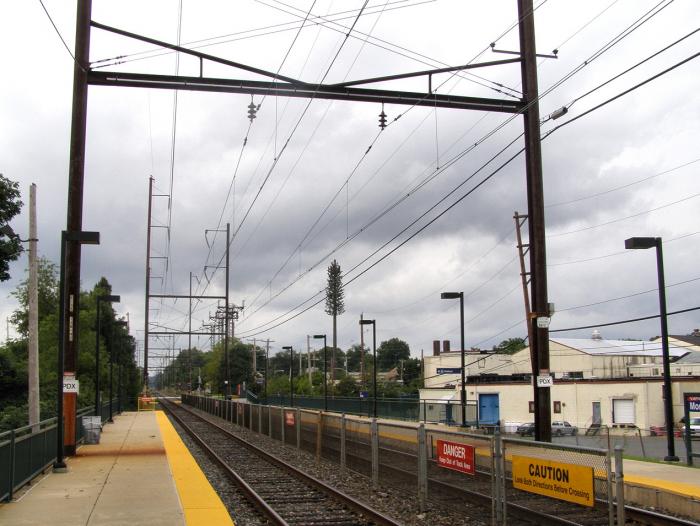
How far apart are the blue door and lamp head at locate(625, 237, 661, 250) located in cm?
3291

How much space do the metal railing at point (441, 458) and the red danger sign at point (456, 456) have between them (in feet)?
0.09

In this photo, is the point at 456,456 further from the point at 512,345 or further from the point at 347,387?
the point at 512,345

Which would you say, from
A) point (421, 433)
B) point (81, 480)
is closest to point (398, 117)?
point (421, 433)

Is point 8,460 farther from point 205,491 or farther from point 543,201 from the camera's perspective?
point 543,201

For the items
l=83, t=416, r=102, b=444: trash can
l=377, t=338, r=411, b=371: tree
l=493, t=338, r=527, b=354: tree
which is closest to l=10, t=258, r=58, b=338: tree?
l=83, t=416, r=102, b=444: trash can

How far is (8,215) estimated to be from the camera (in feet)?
65.7

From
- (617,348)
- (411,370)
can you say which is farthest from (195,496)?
(411,370)

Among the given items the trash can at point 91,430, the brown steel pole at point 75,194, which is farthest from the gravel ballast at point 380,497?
the trash can at point 91,430

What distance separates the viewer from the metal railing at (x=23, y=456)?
40.7 ft

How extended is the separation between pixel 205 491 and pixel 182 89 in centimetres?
899

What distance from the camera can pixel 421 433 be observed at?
13055 millimetres

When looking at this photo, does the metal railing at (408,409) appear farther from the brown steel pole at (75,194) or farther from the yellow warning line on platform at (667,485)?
the brown steel pole at (75,194)

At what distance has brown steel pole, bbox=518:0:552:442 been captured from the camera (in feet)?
55.1

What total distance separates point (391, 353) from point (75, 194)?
176042mm
